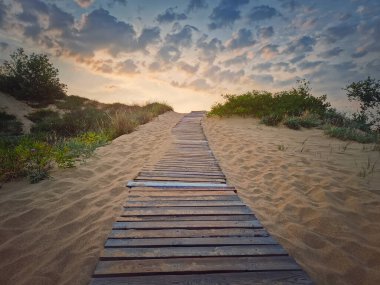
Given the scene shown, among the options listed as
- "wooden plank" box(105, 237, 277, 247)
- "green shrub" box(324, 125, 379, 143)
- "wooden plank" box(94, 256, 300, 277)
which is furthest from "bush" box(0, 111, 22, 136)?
"green shrub" box(324, 125, 379, 143)

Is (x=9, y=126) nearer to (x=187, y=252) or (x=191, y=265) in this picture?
(x=187, y=252)

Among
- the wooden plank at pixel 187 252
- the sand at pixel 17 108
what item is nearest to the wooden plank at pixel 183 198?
the wooden plank at pixel 187 252

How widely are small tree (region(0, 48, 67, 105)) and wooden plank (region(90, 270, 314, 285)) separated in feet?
60.1

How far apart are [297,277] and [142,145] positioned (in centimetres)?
561

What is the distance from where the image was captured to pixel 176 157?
18.5 ft

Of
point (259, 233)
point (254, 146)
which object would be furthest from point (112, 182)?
point (254, 146)

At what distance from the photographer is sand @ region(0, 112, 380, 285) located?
7.13 feet

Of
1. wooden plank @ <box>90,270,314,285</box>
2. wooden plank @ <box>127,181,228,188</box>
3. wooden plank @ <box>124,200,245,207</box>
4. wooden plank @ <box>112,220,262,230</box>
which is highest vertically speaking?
wooden plank @ <box>127,181,228,188</box>

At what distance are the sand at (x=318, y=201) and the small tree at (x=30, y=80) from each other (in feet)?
52.2

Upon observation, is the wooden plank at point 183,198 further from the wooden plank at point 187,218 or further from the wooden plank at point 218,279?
the wooden plank at point 218,279

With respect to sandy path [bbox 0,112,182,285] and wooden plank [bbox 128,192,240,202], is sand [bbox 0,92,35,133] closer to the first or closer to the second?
sandy path [bbox 0,112,182,285]

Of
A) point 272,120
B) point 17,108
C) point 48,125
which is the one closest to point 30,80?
Result: point 17,108

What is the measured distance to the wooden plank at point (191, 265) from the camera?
1.91 metres

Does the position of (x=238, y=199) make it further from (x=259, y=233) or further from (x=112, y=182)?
(x=112, y=182)
